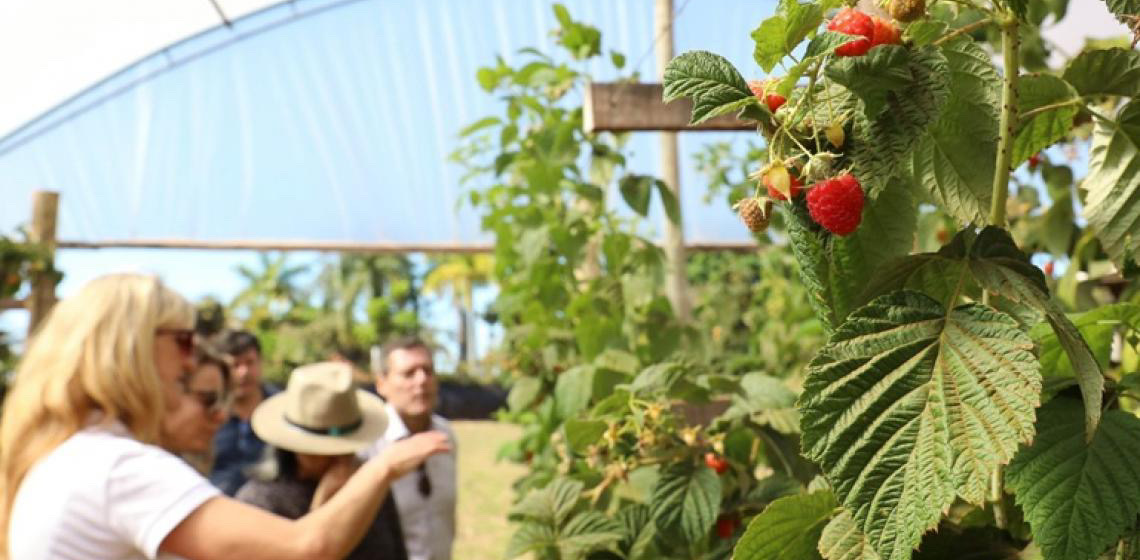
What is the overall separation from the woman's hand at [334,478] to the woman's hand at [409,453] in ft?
2.66

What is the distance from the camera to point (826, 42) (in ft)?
2.38

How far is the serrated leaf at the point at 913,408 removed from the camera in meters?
0.70

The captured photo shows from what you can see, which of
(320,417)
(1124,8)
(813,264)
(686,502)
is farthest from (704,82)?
(320,417)

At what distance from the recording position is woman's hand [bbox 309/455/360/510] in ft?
8.95

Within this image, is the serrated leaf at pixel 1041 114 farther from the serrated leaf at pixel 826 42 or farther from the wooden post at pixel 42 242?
the wooden post at pixel 42 242

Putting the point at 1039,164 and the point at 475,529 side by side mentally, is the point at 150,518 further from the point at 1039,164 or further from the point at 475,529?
the point at 475,529

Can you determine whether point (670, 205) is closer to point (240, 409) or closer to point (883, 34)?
point (883, 34)

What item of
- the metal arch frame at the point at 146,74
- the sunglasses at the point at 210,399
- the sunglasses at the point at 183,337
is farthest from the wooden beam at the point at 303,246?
the sunglasses at the point at 183,337

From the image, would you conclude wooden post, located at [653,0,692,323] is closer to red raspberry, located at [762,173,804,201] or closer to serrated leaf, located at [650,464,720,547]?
serrated leaf, located at [650,464,720,547]

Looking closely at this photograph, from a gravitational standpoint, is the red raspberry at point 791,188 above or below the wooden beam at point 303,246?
above

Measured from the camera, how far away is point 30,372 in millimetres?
1815

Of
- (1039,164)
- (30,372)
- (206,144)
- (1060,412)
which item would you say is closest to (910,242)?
(1060,412)

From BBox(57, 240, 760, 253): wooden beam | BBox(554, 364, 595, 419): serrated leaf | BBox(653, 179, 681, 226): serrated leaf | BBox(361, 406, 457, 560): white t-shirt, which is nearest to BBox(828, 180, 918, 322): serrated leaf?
BBox(554, 364, 595, 419): serrated leaf

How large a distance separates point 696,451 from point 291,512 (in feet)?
4.83
